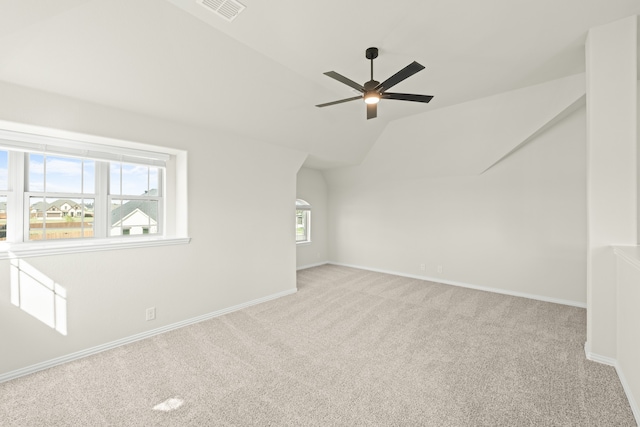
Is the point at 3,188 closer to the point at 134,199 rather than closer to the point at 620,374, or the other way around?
the point at 134,199

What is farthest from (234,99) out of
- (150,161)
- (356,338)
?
(356,338)

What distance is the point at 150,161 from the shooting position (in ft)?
10.0

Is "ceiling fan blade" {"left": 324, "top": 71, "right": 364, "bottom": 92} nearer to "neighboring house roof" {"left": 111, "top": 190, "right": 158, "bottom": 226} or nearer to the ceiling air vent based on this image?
the ceiling air vent

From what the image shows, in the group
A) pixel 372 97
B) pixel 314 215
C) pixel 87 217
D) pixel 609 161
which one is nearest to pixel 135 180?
pixel 87 217

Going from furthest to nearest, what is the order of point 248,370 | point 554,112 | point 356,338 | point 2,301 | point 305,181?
1. point 305,181
2. point 554,112
3. point 356,338
4. point 248,370
5. point 2,301

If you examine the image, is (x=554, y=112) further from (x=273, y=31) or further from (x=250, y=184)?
(x=250, y=184)

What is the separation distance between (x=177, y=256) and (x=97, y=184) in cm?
112

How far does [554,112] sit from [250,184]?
13.4 feet

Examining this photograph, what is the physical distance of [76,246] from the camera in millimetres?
2445

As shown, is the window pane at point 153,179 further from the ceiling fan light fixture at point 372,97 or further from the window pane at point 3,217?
the ceiling fan light fixture at point 372,97

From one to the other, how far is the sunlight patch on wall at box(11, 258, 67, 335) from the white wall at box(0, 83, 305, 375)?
4 cm

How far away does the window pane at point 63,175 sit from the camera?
256 cm

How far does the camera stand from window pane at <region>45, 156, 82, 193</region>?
2.56 metres

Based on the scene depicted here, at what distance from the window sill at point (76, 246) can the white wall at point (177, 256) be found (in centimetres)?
6
